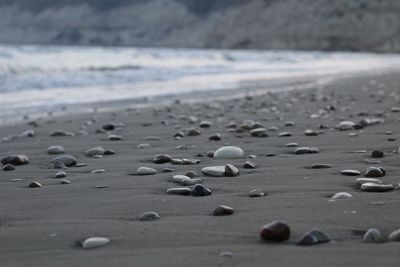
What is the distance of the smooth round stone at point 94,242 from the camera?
2.00 metres

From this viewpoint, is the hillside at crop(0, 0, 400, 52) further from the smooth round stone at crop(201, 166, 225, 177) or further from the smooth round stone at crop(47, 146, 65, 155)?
the smooth round stone at crop(201, 166, 225, 177)

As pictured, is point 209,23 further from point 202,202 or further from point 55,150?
point 202,202

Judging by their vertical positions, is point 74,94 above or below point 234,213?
above

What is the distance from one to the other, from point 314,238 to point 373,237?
163mm

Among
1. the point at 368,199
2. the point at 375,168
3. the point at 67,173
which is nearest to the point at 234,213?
the point at 368,199

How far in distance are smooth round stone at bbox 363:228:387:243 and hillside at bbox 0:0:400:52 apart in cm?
6922

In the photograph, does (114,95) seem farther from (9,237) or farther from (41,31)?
(41,31)

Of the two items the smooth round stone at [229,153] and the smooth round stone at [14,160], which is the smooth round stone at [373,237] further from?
the smooth round stone at [14,160]

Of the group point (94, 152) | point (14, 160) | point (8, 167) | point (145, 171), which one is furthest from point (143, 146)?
point (145, 171)

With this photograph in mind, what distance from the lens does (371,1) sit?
75.7 metres

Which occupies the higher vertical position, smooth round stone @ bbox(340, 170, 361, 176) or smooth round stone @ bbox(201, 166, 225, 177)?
smooth round stone @ bbox(201, 166, 225, 177)

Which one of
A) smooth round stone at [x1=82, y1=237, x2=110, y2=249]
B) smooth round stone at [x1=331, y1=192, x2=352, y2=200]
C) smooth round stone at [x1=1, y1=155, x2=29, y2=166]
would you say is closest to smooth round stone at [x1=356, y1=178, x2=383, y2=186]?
smooth round stone at [x1=331, y1=192, x2=352, y2=200]

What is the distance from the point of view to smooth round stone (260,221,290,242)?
6.47 ft

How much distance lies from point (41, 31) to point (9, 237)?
376 feet
